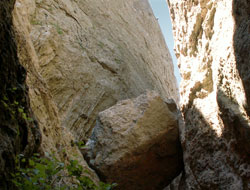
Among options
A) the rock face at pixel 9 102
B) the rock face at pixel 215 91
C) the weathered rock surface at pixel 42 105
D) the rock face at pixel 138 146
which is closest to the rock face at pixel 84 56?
the weathered rock surface at pixel 42 105

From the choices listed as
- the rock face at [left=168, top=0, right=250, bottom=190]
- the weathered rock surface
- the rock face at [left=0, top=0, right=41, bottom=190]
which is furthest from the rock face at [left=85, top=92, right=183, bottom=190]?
the rock face at [left=0, top=0, right=41, bottom=190]

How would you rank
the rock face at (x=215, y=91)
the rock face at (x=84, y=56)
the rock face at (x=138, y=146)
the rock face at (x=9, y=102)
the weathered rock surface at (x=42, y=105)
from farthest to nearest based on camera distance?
the rock face at (x=84, y=56) < the rock face at (x=138, y=146) < the weathered rock surface at (x=42, y=105) < the rock face at (x=215, y=91) < the rock face at (x=9, y=102)

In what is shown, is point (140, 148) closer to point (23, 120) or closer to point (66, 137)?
point (66, 137)

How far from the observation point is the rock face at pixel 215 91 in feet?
12.3

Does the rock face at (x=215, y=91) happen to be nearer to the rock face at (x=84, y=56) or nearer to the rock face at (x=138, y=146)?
the rock face at (x=138, y=146)

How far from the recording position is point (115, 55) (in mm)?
11172

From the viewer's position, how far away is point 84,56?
383 inches

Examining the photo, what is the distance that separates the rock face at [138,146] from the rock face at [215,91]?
1.82 feet

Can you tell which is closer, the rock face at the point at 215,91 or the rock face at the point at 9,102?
the rock face at the point at 9,102

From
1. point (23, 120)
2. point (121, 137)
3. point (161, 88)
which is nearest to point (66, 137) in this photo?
point (121, 137)

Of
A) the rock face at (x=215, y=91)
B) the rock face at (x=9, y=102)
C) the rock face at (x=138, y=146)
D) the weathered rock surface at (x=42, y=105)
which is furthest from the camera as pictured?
the rock face at (x=138, y=146)

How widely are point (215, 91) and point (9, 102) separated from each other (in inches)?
128

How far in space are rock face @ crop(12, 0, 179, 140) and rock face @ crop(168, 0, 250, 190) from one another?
327 cm

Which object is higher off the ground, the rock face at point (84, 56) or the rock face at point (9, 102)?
the rock face at point (84, 56)
